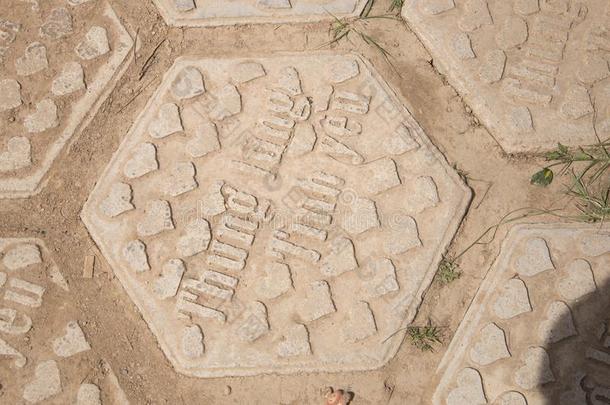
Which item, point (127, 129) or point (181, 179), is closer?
point (181, 179)

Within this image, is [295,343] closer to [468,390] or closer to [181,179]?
[468,390]

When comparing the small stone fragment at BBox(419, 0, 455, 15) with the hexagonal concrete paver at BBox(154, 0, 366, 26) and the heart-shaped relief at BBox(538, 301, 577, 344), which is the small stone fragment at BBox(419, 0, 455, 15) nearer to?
the hexagonal concrete paver at BBox(154, 0, 366, 26)

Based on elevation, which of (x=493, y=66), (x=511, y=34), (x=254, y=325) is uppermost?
(x=511, y=34)

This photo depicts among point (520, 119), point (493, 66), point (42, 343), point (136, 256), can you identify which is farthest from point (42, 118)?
point (520, 119)

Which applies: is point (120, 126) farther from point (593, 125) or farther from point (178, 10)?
point (593, 125)

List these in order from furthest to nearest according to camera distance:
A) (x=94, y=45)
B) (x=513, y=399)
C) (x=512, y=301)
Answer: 1. (x=94, y=45)
2. (x=512, y=301)
3. (x=513, y=399)

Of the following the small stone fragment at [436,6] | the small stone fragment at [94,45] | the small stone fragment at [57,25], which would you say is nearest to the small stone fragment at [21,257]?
the small stone fragment at [94,45]
